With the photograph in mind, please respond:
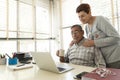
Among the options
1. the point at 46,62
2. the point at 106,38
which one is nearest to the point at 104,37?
the point at 106,38

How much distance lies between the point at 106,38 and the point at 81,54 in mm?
378

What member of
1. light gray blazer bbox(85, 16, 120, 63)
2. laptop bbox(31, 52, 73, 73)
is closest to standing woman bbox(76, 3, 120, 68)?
light gray blazer bbox(85, 16, 120, 63)

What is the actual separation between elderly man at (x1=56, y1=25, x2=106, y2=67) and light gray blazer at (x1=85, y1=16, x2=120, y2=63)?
0.32ft

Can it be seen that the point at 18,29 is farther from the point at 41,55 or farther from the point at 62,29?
the point at 41,55

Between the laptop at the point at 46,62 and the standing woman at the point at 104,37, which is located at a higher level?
the standing woman at the point at 104,37

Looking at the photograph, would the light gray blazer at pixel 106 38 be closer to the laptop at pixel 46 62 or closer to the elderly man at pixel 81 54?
the elderly man at pixel 81 54

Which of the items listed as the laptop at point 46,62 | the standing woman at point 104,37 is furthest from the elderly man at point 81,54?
the laptop at point 46,62

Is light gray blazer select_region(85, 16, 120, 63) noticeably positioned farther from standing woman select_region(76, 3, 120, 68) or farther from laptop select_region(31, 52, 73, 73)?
laptop select_region(31, 52, 73, 73)

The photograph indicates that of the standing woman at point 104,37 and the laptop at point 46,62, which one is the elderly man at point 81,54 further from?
the laptop at point 46,62

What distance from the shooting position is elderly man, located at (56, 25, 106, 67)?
5.05 ft

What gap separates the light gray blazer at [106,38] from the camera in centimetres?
146

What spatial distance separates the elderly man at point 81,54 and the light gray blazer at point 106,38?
0.10 m

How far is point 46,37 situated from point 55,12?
94 centimetres

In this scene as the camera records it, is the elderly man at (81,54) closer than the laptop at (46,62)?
No
